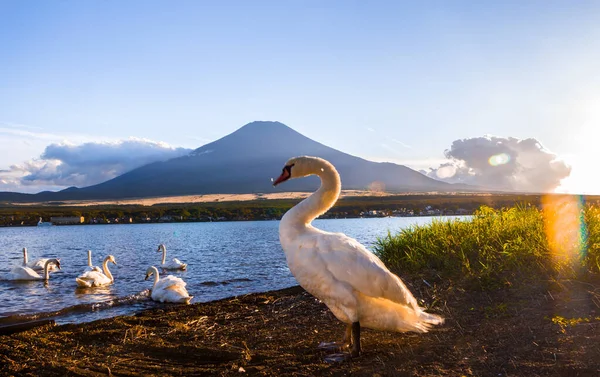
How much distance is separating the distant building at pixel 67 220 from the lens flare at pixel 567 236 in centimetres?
11318

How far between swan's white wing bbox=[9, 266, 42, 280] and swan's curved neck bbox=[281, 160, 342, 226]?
18.6m

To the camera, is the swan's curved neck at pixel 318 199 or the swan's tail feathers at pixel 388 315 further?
the swan's curved neck at pixel 318 199

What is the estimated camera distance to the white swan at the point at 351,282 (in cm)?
639

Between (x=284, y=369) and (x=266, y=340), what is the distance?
164cm

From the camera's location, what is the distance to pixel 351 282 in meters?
6.40

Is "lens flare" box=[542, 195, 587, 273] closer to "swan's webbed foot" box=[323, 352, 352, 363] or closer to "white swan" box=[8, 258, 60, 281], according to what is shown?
"swan's webbed foot" box=[323, 352, 352, 363]

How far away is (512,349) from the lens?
19.9 ft

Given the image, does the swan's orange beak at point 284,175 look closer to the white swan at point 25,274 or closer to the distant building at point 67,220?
the white swan at point 25,274

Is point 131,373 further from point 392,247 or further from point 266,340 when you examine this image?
point 392,247

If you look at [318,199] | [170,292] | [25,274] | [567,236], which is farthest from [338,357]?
[25,274]

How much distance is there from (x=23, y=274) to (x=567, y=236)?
2091cm

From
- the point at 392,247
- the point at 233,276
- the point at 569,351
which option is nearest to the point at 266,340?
the point at 569,351

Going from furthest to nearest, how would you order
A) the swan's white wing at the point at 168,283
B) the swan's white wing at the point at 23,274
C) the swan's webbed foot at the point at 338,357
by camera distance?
the swan's white wing at the point at 23,274
the swan's white wing at the point at 168,283
the swan's webbed foot at the point at 338,357

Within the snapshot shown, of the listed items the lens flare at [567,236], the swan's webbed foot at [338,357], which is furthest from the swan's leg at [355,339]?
the lens flare at [567,236]
